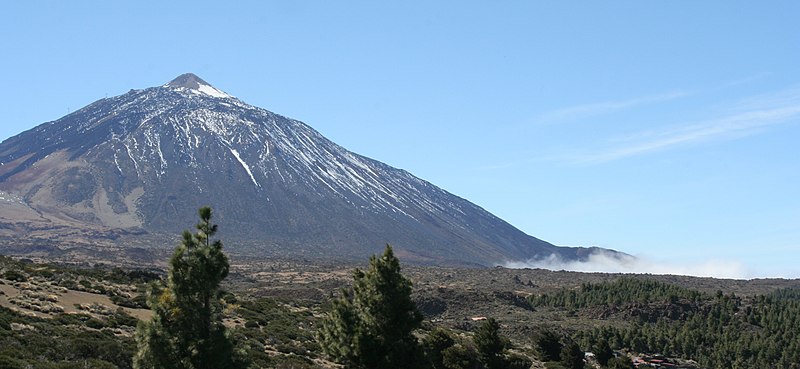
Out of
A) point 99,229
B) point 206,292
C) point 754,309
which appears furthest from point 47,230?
point 206,292

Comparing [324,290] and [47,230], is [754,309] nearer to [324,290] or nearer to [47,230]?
[324,290]

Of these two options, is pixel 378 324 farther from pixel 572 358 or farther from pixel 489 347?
pixel 572 358

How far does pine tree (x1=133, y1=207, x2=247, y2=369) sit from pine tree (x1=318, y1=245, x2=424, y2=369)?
21.0 ft

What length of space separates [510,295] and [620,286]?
17.4m

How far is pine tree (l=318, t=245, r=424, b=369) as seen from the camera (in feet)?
85.1

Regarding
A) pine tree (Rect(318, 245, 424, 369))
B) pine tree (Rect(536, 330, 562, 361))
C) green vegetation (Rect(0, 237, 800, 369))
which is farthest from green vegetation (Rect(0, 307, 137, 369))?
pine tree (Rect(536, 330, 562, 361))

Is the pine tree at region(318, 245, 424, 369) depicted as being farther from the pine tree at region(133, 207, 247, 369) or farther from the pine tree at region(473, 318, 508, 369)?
the pine tree at region(473, 318, 508, 369)

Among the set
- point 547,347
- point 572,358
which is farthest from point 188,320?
point 547,347

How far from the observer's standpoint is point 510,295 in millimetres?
96125

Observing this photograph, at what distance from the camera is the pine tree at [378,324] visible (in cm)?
2594

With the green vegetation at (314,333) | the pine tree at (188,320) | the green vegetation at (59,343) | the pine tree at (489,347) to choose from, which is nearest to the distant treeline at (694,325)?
the green vegetation at (314,333)

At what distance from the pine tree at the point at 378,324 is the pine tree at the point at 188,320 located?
6.41m

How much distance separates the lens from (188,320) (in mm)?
19594

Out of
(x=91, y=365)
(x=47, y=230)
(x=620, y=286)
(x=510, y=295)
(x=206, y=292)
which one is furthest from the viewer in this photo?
(x=47, y=230)
